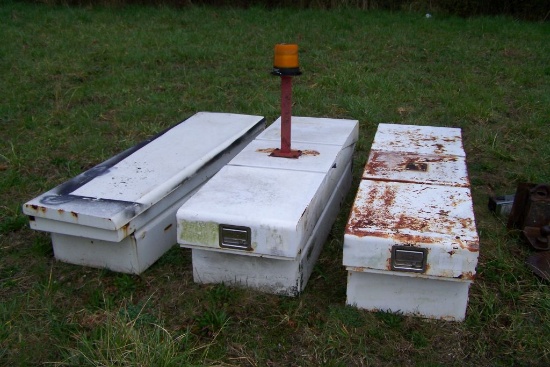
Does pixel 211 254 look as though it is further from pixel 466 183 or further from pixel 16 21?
pixel 16 21

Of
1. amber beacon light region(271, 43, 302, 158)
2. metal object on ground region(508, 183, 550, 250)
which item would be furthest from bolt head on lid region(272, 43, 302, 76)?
metal object on ground region(508, 183, 550, 250)

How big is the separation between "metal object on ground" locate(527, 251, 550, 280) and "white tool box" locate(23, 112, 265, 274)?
70.6 inches

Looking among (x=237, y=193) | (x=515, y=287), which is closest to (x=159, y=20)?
(x=237, y=193)

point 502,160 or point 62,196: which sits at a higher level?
point 62,196

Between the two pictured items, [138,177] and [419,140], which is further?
[419,140]

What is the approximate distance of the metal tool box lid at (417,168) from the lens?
3109 millimetres

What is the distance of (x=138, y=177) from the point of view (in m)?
3.23

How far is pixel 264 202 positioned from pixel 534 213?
1489mm

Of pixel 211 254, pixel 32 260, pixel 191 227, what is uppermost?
pixel 191 227

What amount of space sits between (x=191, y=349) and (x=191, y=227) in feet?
1.79

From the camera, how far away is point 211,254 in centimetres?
287

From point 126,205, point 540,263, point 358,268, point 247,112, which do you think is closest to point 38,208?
point 126,205

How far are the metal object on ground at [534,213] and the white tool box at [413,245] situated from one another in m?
0.42

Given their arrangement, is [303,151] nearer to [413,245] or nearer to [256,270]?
[256,270]
